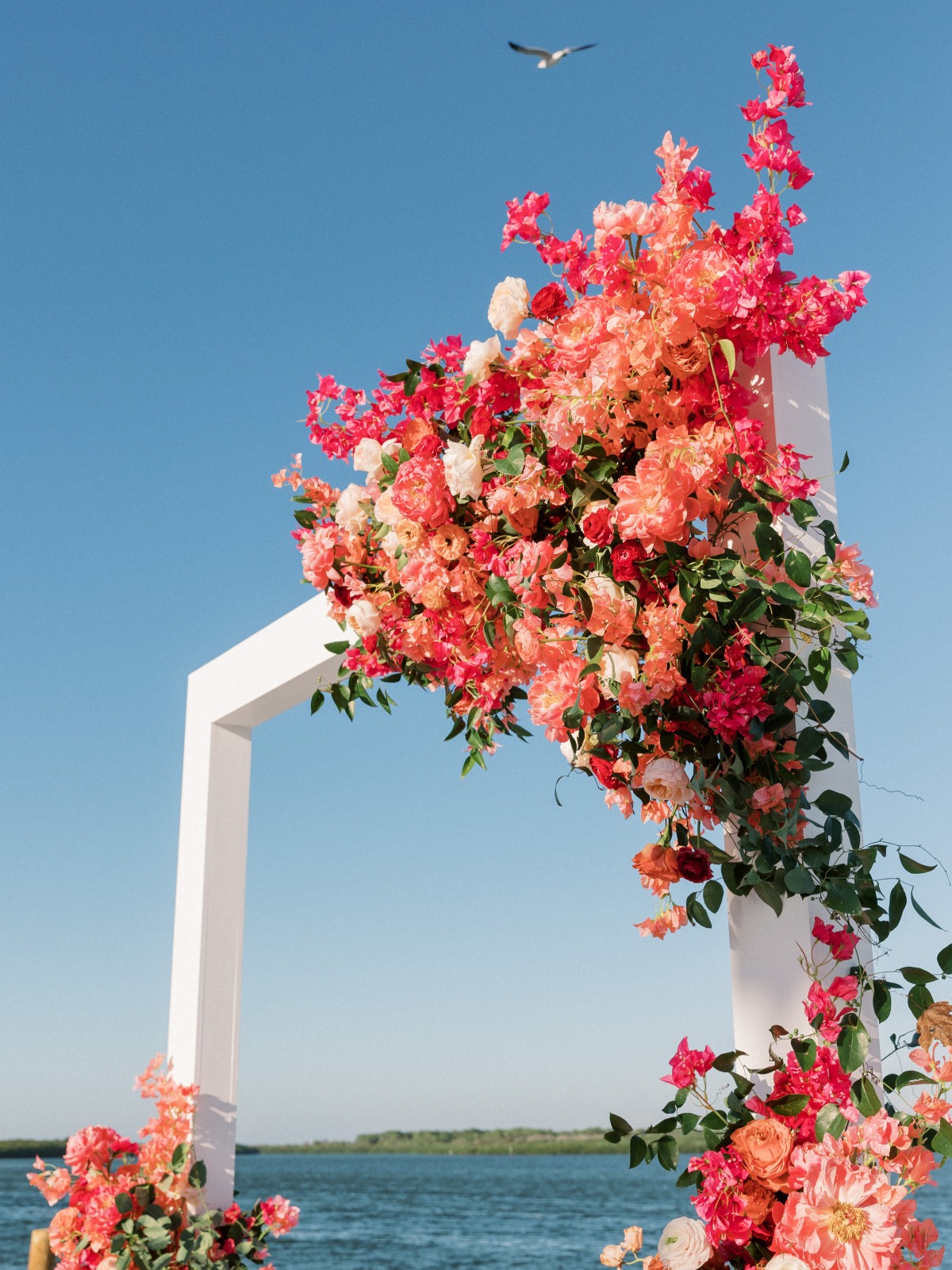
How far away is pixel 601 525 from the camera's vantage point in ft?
4.99

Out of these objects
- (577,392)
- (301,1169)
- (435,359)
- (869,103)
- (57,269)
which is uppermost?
(57,269)

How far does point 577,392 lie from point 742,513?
29cm

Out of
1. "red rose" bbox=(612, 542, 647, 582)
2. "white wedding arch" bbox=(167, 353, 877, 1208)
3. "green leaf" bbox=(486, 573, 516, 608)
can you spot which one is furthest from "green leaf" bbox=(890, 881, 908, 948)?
"white wedding arch" bbox=(167, 353, 877, 1208)

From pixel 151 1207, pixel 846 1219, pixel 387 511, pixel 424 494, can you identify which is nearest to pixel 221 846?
pixel 151 1207

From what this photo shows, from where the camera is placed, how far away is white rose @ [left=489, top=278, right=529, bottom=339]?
1686 millimetres

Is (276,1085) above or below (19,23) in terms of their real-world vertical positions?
below

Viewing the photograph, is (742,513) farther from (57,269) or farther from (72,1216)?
(57,269)

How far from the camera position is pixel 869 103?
26.6 feet

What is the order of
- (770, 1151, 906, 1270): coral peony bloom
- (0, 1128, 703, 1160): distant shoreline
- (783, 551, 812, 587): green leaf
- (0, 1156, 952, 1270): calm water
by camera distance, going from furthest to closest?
1. (0, 1128, 703, 1160): distant shoreline
2. (0, 1156, 952, 1270): calm water
3. (783, 551, 812, 587): green leaf
4. (770, 1151, 906, 1270): coral peony bloom

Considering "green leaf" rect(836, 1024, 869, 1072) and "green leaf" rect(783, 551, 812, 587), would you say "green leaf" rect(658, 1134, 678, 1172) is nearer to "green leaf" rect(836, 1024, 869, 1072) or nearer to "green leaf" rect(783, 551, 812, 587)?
"green leaf" rect(836, 1024, 869, 1072)

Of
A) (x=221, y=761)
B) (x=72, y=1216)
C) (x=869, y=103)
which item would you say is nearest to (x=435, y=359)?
(x=221, y=761)

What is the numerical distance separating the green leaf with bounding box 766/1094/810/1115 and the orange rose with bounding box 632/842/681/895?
1.00 feet

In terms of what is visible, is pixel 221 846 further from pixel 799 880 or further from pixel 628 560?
pixel 799 880

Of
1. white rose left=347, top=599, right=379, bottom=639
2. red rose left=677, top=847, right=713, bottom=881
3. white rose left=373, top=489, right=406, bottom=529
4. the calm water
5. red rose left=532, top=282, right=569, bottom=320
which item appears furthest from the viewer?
the calm water
